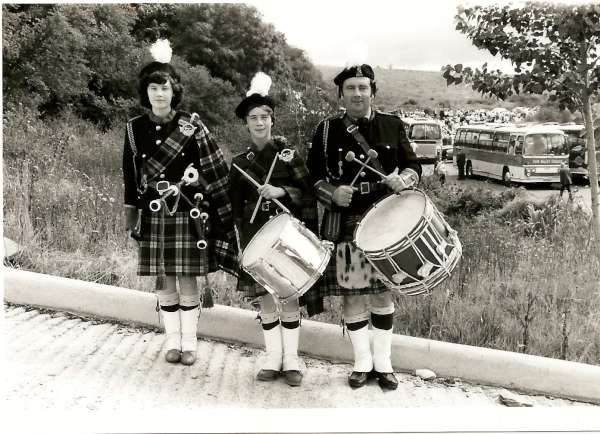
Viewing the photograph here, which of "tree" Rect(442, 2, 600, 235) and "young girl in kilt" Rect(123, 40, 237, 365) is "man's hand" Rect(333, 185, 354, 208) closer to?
"young girl in kilt" Rect(123, 40, 237, 365)

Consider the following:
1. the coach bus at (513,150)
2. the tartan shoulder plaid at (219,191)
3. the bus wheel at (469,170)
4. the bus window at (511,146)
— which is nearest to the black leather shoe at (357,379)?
the tartan shoulder plaid at (219,191)

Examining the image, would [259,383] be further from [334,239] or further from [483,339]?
[483,339]

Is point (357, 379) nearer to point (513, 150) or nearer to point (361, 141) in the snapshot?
point (361, 141)

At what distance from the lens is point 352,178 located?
384cm

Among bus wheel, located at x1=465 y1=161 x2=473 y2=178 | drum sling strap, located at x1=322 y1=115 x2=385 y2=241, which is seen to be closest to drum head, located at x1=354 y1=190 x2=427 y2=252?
drum sling strap, located at x1=322 y1=115 x2=385 y2=241

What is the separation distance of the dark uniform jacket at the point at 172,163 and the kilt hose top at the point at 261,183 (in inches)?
5.1

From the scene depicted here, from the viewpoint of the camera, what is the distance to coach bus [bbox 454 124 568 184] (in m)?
7.86

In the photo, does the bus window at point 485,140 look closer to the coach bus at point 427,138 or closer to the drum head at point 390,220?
the coach bus at point 427,138

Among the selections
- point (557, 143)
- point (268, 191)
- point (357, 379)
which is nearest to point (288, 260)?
point (268, 191)

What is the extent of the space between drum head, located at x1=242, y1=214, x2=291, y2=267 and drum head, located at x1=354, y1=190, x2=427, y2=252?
398mm

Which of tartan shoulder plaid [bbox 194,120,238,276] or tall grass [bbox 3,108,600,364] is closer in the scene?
tartan shoulder plaid [bbox 194,120,238,276]

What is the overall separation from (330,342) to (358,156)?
4.04 ft

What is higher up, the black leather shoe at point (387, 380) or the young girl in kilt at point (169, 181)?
the young girl in kilt at point (169, 181)

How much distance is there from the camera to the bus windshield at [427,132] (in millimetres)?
6716
